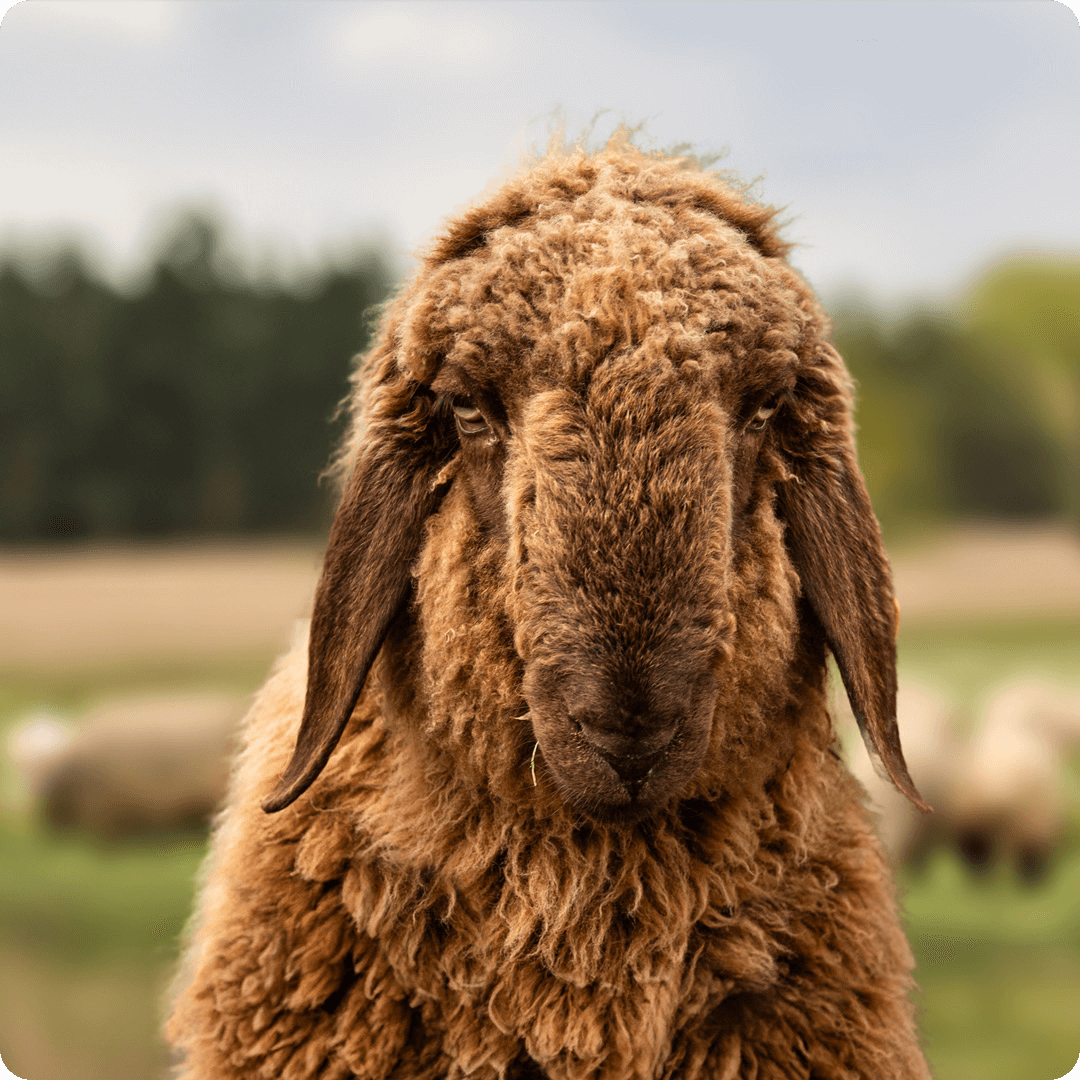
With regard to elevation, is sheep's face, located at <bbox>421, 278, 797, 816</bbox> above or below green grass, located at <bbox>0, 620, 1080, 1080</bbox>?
above

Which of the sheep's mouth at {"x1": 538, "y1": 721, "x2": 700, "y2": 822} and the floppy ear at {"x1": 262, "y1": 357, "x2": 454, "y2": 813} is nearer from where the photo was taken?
the sheep's mouth at {"x1": 538, "y1": 721, "x2": 700, "y2": 822}

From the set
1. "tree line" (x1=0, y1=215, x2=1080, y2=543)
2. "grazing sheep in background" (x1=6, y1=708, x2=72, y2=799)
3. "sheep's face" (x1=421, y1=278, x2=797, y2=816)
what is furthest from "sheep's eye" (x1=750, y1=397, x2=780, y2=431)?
"grazing sheep in background" (x1=6, y1=708, x2=72, y2=799)

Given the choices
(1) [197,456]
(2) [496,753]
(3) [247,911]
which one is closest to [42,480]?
(1) [197,456]

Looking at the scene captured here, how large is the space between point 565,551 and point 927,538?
14.3 feet

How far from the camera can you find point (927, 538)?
5.67 m

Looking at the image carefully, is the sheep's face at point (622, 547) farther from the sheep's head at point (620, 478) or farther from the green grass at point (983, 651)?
the green grass at point (983, 651)

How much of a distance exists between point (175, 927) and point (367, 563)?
140 inches

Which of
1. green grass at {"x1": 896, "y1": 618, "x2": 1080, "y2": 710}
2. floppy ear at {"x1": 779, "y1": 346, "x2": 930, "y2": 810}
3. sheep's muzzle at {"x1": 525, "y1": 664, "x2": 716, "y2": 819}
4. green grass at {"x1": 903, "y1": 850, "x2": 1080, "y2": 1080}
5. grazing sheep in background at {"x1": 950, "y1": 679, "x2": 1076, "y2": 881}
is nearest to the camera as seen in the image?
sheep's muzzle at {"x1": 525, "y1": 664, "x2": 716, "y2": 819}

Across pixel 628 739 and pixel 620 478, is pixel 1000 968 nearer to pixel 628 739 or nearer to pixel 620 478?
pixel 628 739

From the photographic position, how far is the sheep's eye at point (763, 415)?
83.5 inches

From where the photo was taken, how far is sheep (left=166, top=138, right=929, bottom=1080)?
6.15ft

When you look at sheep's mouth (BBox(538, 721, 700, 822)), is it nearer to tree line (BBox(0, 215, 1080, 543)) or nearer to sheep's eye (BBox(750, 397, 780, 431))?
sheep's eye (BBox(750, 397, 780, 431))

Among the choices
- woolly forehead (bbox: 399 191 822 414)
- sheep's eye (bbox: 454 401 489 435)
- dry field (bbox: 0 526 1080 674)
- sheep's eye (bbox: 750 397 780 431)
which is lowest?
dry field (bbox: 0 526 1080 674)

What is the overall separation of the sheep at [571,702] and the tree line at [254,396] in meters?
3.42
